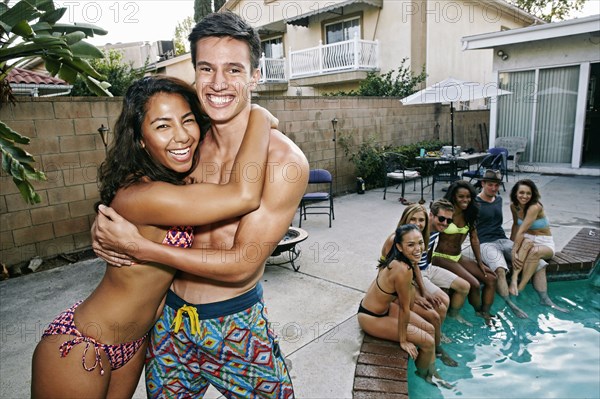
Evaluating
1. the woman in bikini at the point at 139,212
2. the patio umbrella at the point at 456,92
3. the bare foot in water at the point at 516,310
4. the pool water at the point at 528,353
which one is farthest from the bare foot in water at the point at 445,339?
the patio umbrella at the point at 456,92

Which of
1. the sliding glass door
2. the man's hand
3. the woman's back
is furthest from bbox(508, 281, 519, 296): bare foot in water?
the sliding glass door

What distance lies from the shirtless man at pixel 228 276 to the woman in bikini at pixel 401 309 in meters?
1.51

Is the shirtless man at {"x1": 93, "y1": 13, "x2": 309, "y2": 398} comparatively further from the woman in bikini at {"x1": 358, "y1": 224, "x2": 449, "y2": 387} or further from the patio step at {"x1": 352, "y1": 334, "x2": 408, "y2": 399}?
the woman in bikini at {"x1": 358, "y1": 224, "x2": 449, "y2": 387}

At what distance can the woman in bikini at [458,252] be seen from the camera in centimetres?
404

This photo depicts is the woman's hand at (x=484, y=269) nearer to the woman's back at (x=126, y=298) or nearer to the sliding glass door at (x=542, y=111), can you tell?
the woman's back at (x=126, y=298)

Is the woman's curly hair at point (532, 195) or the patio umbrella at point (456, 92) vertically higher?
the patio umbrella at point (456, 92)

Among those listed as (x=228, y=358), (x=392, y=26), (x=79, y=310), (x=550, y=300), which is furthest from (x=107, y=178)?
(x=392, y=26)

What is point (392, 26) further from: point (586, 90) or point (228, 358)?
point (228, 358)

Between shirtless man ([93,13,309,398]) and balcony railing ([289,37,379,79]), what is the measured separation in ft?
44.0

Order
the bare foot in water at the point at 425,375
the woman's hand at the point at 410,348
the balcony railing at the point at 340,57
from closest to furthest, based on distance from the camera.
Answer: the woman's hand at the point at 410,348
the bare foot in water at the point at 425,375
the balcony railing at the point at 340,57

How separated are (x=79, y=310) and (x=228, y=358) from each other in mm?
604

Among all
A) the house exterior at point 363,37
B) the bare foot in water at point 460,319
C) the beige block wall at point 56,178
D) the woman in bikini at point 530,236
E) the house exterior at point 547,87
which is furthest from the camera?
the house exterior at point 363,37

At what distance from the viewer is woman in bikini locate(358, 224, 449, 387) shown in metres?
2.92

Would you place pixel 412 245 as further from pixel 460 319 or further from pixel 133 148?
pixel 133 148
